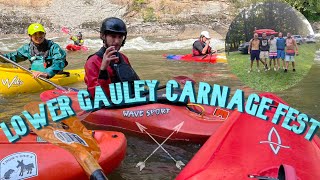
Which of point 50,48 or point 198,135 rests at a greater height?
point 50,48

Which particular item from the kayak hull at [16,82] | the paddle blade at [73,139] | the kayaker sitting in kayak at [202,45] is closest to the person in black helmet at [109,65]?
the paddle blade at [73,139]

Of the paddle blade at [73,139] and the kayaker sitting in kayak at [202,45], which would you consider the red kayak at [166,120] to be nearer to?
the paddle blade at [73,139]

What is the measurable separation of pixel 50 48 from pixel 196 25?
14953 millimetres

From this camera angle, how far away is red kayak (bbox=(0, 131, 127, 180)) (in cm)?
229

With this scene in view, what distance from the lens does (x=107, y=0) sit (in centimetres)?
2173

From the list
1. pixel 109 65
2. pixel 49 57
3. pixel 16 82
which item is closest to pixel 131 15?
pixel 49 57

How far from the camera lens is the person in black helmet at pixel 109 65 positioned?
3740 mm

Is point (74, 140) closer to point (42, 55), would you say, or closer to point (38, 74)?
point (38, 74)

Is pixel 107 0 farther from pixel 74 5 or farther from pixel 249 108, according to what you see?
pixel 249 108

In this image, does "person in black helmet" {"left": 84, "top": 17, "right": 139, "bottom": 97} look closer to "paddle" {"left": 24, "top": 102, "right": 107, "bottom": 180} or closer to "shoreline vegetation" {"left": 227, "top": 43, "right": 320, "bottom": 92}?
"paddle" {"left": 24, "top": 102, "right": 107, "bottom": 180}

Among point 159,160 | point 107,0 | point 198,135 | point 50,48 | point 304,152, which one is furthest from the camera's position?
point 107,0

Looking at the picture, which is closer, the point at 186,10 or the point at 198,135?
the point at 198,135

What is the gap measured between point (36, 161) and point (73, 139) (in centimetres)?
26

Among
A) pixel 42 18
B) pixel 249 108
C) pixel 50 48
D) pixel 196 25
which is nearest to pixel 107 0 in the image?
pixel 42 18
